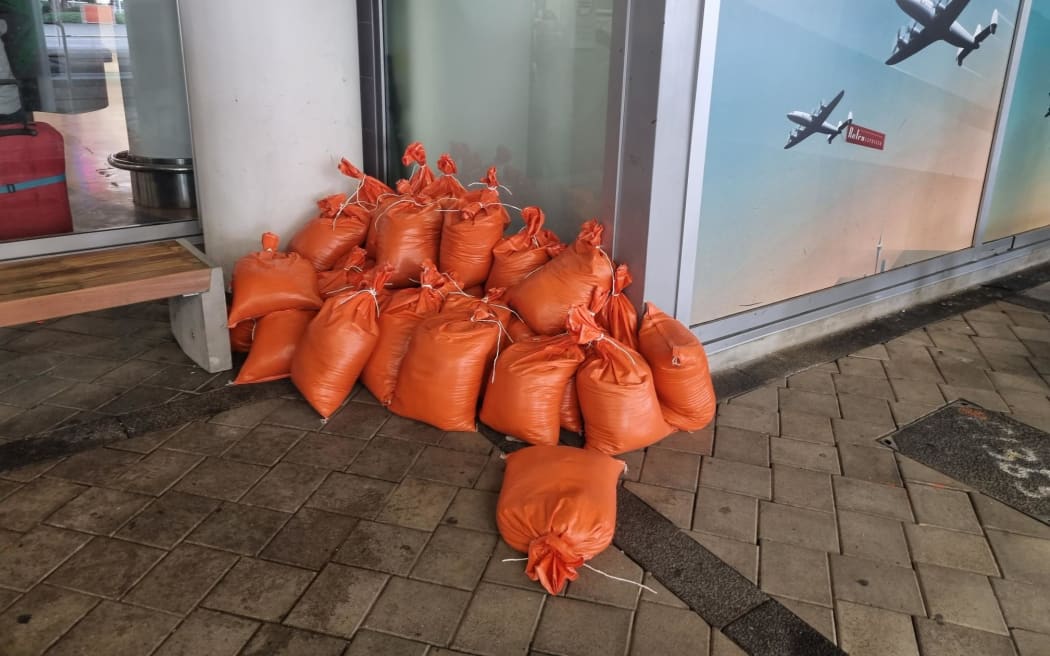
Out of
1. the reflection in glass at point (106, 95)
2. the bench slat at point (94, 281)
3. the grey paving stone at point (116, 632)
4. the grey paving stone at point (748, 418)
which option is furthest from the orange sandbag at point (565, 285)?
the reflection in glass at point (106, 95)

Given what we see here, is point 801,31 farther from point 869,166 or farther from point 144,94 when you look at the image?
point 144,94

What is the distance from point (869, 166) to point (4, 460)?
4142mm

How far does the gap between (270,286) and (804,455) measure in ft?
8.05

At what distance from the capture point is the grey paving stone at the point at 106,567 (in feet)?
7.77

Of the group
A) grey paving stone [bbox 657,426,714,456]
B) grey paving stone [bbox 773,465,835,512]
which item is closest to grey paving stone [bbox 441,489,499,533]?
grey paving stone [bbox 657,426,714,456]

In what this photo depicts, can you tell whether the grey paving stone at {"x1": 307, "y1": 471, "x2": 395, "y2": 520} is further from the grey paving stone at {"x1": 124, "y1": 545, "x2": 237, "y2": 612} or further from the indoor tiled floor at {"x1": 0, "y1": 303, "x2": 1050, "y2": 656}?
the grey paving stone at {"x1": 124, "y1": 545, "x2": 237, "y2": 612}

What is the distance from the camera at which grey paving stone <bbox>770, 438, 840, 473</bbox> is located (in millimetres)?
3133

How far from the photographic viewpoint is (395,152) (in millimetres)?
4953

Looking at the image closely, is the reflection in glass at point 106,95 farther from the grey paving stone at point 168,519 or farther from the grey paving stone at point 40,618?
the grey paving stone at point 40,618

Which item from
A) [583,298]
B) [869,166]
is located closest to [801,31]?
[869,166]

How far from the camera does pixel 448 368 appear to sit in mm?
3160

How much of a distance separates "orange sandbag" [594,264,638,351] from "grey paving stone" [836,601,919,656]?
4.45 ft

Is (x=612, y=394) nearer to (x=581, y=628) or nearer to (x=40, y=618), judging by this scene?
(x=581, y=628)

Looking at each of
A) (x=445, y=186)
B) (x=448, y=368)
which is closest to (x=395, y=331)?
(x=448, y=368)
